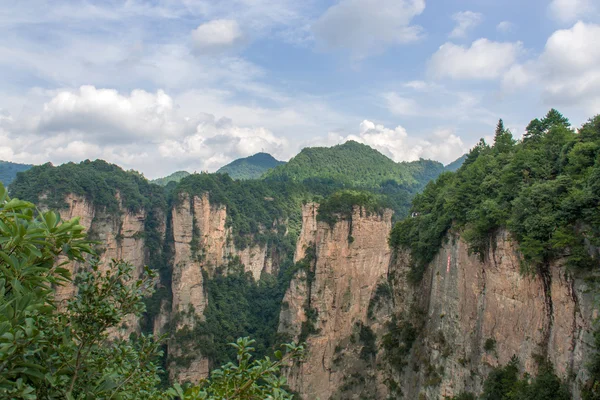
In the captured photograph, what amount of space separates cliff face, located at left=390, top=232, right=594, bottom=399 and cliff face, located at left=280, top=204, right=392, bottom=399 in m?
14.0

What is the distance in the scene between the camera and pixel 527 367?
11812 mm

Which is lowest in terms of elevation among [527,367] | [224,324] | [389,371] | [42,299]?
[224,324]

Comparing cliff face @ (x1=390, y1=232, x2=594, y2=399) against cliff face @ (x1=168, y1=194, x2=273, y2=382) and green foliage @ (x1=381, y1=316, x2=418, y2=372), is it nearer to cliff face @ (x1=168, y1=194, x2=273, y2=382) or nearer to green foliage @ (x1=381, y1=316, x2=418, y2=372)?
green foliage @ (x1=381, y1=316, x2=418, y2=372)

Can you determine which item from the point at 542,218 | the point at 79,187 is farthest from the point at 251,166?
the point at 542,218

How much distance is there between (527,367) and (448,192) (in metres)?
10.0

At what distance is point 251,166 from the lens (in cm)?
16550

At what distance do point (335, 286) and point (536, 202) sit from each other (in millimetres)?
24475

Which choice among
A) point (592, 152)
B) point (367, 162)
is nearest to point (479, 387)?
point (592, 152)

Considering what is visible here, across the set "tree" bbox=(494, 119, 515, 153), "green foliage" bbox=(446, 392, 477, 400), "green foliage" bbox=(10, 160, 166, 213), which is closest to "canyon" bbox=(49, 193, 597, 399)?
"green foliage" bbox=(446, 392, 477, 400)

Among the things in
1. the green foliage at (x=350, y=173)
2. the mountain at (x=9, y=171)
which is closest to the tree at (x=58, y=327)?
the green foliage at (x=350, y=173)

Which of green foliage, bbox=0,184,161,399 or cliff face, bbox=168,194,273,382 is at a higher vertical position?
green foliage, bbox=0,184,161,399

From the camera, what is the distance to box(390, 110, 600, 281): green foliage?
10.5 m

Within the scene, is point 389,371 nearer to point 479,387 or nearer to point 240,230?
point 479,387

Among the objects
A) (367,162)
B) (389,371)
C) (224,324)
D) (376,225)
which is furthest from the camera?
(367,162)
